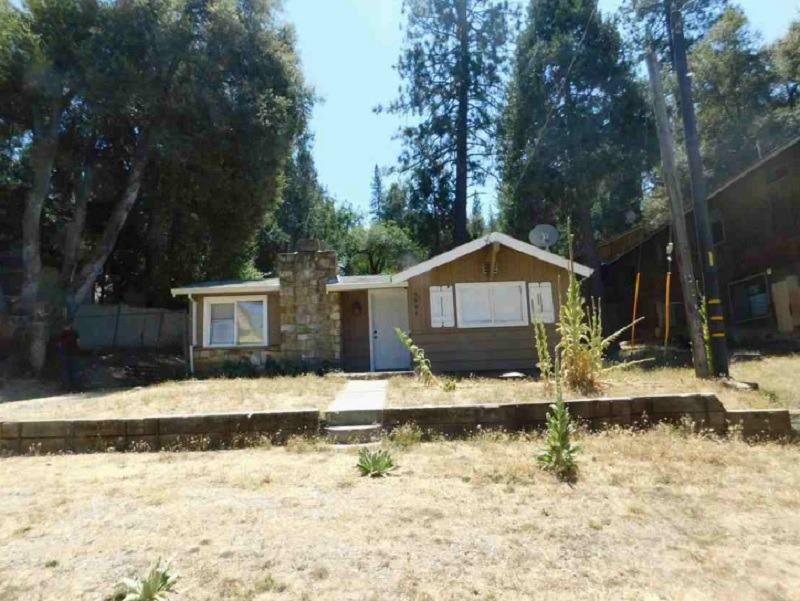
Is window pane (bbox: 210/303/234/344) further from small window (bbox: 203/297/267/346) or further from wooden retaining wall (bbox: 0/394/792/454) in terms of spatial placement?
wooden retaining wall (bbox: 0/394/792/454)

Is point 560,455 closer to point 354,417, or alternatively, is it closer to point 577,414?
point 577,414

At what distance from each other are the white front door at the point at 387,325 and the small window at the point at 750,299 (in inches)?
429

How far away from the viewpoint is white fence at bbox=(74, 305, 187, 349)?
19.7 m

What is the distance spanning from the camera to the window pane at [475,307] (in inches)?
562

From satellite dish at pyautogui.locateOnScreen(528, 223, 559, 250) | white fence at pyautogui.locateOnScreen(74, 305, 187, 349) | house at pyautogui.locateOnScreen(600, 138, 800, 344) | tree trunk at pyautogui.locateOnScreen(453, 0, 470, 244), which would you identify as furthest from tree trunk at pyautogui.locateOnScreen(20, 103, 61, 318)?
house at pyautogui.locateOnScreen(600, 138, 800, 344)

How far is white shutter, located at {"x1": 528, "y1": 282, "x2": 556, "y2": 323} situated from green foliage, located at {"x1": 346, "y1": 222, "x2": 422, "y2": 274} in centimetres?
1546

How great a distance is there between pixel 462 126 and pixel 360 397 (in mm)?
20777

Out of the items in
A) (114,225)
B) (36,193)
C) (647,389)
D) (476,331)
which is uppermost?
(36,193)

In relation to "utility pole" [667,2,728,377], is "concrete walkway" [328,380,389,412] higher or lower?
lower

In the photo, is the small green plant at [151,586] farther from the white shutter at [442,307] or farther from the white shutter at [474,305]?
the white shutter at [474,305]

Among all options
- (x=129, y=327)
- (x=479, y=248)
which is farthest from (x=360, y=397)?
(x=129, y=327)

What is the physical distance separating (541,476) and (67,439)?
5.01 meters

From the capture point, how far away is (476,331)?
1427cm

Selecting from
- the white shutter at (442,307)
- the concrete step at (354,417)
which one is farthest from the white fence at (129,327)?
the concrete step at (354,417)
